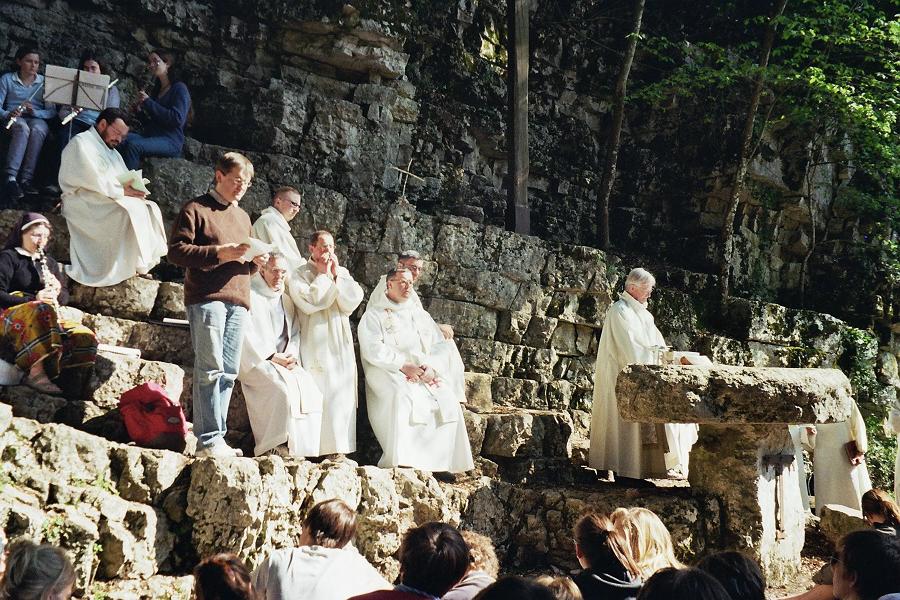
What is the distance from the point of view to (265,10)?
31.5 feet

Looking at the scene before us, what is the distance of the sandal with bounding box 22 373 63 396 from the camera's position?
5.18 meters

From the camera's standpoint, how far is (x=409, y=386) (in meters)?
6.46

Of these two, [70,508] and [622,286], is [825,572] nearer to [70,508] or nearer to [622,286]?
[70,508]

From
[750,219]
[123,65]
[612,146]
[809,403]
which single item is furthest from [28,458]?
[750,219]

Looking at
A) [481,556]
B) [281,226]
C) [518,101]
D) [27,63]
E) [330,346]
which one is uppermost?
[518,101]

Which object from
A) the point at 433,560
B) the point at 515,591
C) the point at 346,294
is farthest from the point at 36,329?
the point at 515,591

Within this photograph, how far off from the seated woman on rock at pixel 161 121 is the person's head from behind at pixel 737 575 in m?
5.69

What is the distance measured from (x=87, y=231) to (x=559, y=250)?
16.5 feet

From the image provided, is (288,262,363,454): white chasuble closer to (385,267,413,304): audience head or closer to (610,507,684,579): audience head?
(385,267,413,304): audience head

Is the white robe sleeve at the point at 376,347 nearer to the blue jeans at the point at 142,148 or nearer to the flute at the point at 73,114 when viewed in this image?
the blue jeans at the point at 142,148

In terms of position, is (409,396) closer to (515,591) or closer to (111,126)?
(111,126)

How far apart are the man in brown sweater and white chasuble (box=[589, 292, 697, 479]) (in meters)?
3.08

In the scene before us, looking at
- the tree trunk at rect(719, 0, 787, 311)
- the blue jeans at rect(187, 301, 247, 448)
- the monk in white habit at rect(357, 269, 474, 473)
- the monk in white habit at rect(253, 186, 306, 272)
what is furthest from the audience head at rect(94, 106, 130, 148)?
the tree trunk at rect(719, 0, 787, 311)

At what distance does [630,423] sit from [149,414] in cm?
365
